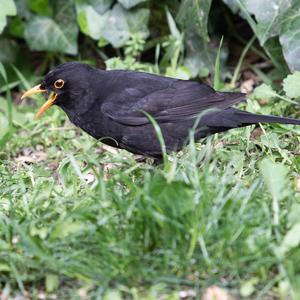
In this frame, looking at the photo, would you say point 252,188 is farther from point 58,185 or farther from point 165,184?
point 58,185

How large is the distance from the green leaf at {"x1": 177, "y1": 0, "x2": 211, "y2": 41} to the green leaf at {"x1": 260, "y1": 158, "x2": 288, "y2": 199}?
248 cm

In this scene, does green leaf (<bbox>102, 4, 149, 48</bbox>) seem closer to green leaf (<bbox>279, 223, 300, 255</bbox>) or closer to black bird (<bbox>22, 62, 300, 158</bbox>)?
black bird (<bbox>22, 62, 300, 158</bbox>)

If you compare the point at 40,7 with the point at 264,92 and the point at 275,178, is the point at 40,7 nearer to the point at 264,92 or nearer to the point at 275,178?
the point at 264,92

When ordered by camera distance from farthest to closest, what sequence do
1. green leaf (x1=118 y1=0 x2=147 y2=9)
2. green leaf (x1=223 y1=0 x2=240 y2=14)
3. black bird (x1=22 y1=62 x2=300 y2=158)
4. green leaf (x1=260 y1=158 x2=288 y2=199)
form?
green leaf (x1=118 y1=0 x2=147 y2=9) → green leaf (x1=223 y1=0 x2=240 y2=14) → black bird (x1=22 y1=62 x2=300 y2=158) → green leaf (x1=260 y1=158 x2=288 y2=199)

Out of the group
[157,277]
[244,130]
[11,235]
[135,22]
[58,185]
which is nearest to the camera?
[157,277]

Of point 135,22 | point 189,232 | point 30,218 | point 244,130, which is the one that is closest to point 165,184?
point 189,232

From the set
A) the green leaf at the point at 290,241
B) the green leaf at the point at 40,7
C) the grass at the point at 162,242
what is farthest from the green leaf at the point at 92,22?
the green leaf at the point at 290,241

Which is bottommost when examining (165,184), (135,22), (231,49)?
(231,49)

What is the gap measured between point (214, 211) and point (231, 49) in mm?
3979

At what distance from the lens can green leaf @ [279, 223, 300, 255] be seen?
11.6 feet

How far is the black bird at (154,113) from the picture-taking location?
5180 millimetres

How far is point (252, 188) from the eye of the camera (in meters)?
3.95

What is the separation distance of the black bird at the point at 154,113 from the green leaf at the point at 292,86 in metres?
0.60

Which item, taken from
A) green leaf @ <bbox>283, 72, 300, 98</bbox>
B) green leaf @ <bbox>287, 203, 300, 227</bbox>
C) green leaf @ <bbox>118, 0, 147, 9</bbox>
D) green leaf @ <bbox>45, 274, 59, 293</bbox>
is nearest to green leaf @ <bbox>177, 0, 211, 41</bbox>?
green leaf @ <bbox>118, 0, 147, 9</bbox>
